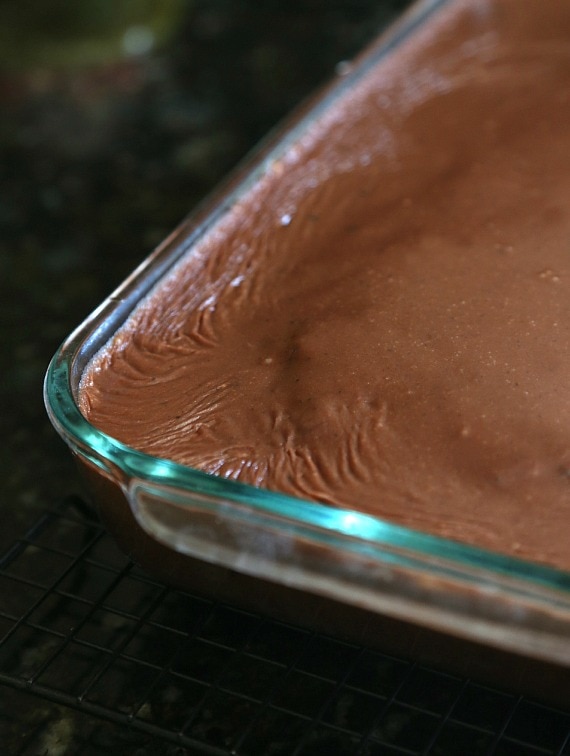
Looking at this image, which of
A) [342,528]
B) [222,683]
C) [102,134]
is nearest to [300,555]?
[342,528]

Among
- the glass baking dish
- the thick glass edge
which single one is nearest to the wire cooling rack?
the glass baking dish

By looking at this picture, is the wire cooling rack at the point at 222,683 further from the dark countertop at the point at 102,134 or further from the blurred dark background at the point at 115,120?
the blurred dark background at the point at 115,120

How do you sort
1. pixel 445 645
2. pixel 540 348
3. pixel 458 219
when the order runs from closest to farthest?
pixel 445 645 → pixel 540 348 → pixel 458 219

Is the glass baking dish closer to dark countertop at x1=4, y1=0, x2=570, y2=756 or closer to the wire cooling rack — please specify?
the wire cooling rack

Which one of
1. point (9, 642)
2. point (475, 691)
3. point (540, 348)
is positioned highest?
point (9, 642)

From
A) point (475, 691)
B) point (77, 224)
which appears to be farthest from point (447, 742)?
point (77, 224)

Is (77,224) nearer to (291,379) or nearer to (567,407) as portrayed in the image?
(291,379)

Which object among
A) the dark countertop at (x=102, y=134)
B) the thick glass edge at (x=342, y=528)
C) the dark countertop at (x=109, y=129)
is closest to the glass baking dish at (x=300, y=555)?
the thick glass edge at (x=342, y=528)

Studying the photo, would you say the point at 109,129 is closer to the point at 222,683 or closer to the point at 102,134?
the point at 102,134
